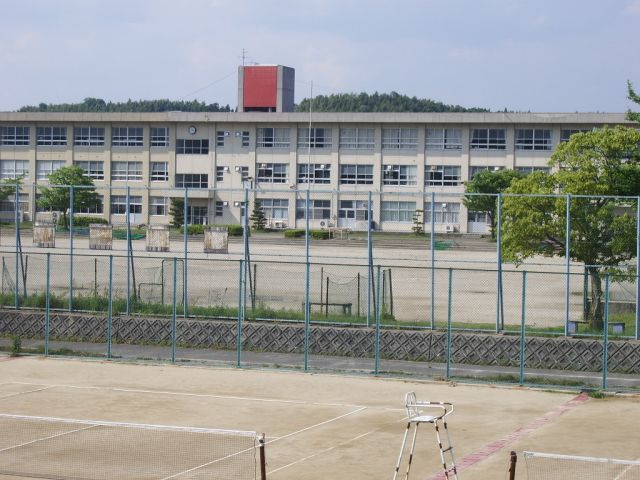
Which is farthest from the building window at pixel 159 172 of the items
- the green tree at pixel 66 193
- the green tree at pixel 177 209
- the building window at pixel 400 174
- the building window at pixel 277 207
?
the building window at pixel 400 174

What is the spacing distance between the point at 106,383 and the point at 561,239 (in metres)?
13.9

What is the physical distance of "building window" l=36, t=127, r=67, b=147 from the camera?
79.9 meters

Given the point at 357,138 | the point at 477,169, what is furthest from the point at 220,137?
the point at 477,169

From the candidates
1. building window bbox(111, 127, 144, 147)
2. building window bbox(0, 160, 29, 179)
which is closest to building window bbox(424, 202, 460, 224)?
building window bbox(111, 127, 144, 147)

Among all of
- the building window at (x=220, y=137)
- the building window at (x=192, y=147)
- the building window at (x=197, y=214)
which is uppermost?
the building window at (x=220, y=137)

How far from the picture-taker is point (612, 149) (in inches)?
1222

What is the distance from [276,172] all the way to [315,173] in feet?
9.89

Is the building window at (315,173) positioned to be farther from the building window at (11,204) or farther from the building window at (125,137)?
the building window at (11,204)

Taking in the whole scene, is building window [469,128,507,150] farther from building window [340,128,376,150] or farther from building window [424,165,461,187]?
building window [340,128,376,150]

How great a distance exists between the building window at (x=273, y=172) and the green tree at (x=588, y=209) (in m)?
45.6

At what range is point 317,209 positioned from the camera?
→ 69000 millimetres

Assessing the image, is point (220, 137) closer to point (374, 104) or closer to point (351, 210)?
point (351, 210)

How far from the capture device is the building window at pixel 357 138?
251ft

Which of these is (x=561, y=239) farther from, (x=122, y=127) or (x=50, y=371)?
(x=122, y=127)
